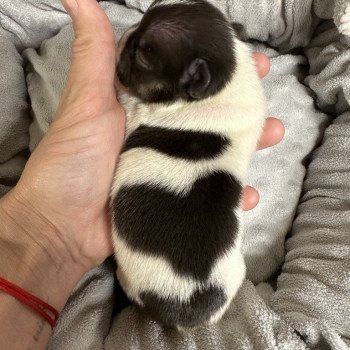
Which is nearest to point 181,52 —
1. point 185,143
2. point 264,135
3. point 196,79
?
point 196,79

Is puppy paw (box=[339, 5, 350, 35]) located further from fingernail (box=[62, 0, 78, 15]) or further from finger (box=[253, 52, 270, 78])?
fingernail (box=[62, 0, 78, 15])

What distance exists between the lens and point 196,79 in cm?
131

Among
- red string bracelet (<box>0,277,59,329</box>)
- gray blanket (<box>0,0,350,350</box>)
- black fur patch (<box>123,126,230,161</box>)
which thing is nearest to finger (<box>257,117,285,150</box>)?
gray blanket (<box>0,0,350,350</box>)

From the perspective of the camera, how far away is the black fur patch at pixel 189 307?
127 centimetres

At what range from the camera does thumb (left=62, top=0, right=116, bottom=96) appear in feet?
4.59

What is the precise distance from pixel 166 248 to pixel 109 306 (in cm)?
41

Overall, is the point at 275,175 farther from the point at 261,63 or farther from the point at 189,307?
the point at 189,307

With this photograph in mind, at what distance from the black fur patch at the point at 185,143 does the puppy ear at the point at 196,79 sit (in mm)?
108

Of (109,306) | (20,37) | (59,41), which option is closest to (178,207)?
(109,306)

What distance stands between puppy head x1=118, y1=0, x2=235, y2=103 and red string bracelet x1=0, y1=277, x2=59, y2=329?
2.11 feet

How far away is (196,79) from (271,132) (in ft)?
1.60

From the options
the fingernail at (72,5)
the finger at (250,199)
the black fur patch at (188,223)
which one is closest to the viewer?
the black fur patch at (188,223)

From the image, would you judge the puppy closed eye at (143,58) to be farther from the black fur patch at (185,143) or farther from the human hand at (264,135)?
the human hand at (264,135)

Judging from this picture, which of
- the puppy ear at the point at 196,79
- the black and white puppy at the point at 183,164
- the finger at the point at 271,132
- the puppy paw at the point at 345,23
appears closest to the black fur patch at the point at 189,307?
the black and white puppy at the point at 183,164
